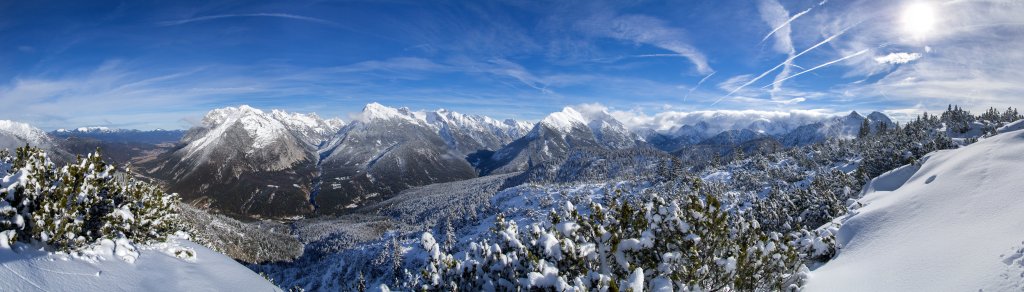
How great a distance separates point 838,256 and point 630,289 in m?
27.3

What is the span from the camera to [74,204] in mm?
13219

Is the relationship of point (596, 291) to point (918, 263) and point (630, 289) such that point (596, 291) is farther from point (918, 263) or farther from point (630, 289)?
point (918, 263)

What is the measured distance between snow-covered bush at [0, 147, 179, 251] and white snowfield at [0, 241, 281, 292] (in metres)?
0.69

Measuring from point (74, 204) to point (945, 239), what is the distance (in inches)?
1453

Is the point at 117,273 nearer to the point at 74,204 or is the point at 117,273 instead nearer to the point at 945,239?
the point at 74,204

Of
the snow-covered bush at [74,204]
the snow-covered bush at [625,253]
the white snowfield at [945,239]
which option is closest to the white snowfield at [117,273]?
the snow-covered bush at [74,204]

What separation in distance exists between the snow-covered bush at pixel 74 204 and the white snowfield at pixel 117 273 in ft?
2.26

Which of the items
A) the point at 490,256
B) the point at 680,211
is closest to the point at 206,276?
the point at 490,256

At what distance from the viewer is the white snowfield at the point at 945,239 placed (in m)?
16.4

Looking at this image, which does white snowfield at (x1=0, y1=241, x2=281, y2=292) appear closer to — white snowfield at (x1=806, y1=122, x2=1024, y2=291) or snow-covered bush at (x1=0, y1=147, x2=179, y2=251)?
snow-covered bush at (x1=0, y1=147, x2=179, y2=251)

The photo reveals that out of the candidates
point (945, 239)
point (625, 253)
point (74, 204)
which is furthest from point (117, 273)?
point (945, 239)

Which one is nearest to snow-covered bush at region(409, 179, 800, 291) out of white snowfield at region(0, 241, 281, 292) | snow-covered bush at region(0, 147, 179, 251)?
white snowfield at region(0, 241, 281, 292)

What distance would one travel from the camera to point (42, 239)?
11.8m

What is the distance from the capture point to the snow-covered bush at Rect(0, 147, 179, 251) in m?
11.7
